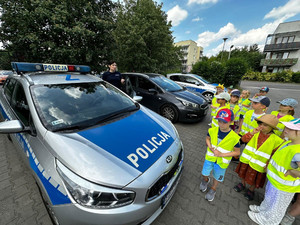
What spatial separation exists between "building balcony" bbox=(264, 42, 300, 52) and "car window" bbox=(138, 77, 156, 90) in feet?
116

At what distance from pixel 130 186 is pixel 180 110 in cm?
328

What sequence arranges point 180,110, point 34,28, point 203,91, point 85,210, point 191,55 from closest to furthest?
point 85,210
point 180,110
point 34,28
point 203,91
point 191,55

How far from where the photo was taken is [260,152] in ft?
5.64

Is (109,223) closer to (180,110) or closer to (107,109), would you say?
(107,109)

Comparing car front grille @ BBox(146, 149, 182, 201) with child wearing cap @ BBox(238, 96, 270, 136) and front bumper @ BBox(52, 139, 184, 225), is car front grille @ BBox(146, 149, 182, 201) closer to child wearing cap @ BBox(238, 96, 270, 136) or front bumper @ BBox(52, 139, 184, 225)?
front bumper @ BBox(52, 139, 184, 225)

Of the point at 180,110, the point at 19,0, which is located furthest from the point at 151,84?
the point at 19,0

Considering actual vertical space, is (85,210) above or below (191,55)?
below

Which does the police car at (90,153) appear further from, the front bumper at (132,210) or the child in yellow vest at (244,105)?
the child in yellow vest at (244,105)

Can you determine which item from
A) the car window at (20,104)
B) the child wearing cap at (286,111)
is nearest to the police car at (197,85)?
the child wearing cap at (286,111)

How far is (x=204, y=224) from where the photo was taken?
1.64m

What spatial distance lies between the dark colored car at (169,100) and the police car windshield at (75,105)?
210cm

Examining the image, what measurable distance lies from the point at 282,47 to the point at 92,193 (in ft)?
128

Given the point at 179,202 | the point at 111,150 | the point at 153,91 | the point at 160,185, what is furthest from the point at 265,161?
the point at 153,91

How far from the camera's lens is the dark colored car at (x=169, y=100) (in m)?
4.14
